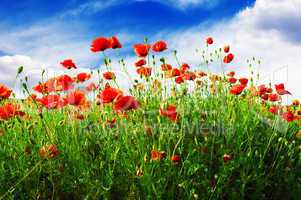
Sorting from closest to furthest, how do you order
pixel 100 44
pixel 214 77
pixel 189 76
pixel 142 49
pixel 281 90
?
pixel 100 44
pixel 142 49
pixel 281 90
pixel 189 76
pixel 214 77

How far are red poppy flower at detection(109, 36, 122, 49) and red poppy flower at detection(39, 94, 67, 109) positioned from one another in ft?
2.05

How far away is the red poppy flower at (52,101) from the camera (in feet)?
11.0

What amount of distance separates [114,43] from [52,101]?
2.40 ft

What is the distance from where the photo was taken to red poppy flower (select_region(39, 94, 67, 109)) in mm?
3341

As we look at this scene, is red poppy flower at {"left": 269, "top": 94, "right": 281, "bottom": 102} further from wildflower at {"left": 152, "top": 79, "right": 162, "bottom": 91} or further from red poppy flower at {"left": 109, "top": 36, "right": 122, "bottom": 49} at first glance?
red poppy flower at {"left": 109, "top": 36, "right": 122, "bottom": 49}

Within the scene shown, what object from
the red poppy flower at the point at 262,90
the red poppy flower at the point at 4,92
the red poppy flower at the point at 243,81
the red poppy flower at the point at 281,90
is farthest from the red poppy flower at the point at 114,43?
the red poppy flower at the point at 281,90

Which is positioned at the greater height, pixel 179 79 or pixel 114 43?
pixel 114 43

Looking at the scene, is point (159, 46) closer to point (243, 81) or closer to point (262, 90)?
point (243, 81)

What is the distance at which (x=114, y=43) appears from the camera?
3723 millimetres

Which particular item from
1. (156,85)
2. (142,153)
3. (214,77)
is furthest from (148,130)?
(214,77)

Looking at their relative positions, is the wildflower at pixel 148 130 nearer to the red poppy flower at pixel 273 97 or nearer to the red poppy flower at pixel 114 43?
the red poppy flower at pixel 114 43

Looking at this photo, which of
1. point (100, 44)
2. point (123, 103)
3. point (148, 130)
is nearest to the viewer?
point (123, 103)

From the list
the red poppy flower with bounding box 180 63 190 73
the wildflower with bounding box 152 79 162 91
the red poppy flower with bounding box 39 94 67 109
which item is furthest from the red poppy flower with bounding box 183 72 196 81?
the red poppy flower with bounding box 39 94 67 109

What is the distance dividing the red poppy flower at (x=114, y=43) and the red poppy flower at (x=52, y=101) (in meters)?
0.63
